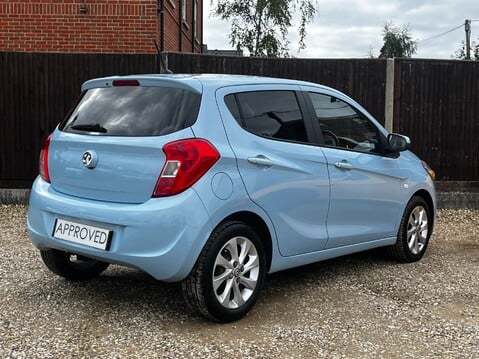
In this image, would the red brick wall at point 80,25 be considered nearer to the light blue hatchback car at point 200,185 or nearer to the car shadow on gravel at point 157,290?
the car shadow on gravel at point 157,290

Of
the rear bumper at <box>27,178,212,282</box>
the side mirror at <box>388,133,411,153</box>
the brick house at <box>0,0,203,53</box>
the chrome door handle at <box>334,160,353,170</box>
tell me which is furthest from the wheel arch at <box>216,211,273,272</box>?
the brick house at <box>0,0,203,53</box>

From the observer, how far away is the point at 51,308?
4188mm

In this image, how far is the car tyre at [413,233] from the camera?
555 centimetres

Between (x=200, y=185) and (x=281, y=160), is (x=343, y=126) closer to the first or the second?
(x=281, y=160)

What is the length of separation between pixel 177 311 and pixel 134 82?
5.43 feet

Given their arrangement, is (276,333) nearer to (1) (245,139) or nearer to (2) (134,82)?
(1) (245,139)

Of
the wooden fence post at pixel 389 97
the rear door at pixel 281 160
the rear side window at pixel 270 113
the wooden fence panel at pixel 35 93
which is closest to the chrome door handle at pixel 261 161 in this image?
the rear door at pixel 281 160

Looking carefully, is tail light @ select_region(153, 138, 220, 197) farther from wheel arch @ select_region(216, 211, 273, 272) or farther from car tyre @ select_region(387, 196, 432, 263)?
car tyre @ select_region(387, 196, 432, 263)

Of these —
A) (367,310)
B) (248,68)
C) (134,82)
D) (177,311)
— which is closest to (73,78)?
(248,68)

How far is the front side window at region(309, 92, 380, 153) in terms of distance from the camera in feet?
15.7

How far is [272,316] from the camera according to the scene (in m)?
4.10

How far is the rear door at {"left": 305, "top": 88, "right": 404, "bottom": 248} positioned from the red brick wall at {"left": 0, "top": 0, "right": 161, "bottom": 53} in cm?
598

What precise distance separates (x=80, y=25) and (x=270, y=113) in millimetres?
6915

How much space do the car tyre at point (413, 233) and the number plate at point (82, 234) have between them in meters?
3.01
